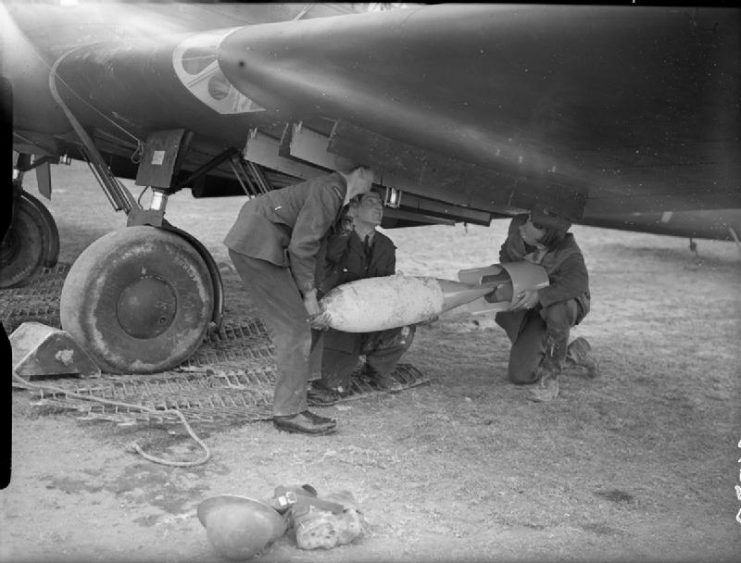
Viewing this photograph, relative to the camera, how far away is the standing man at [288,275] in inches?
157

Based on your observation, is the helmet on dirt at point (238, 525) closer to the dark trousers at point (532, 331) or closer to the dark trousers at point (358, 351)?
the dark trousers at point (358, 351)

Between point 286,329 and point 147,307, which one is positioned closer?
point 286,329

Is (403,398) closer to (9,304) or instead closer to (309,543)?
(309,543)

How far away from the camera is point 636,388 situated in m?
5.27

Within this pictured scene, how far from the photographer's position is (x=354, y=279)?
4586 mm

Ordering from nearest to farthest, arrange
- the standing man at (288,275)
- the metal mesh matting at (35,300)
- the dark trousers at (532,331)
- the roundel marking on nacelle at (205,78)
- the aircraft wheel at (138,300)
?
the standing man at (288,275) → the roundel marking on nacelle at (205,78) → the aircraft wheel at (138,300) → the dark trousers at (532,331) → the metal mesh matting at (35,300)

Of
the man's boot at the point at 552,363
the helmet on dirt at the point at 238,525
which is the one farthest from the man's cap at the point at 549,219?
the helmet on dirt at the point at 238,525

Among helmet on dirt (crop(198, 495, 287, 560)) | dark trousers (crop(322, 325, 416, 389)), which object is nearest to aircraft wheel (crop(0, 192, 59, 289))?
dark trousers (crop(322, 325, 416, 389))

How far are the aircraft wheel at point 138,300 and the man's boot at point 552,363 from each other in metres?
2.03

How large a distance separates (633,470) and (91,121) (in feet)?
12.9

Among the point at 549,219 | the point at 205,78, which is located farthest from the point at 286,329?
the point at 549,219

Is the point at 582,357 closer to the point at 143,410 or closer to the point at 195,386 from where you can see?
the point at 195,386

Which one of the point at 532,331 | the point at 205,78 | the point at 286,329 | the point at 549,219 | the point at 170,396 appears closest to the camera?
the point at 286,329

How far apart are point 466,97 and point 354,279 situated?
1718 mm
